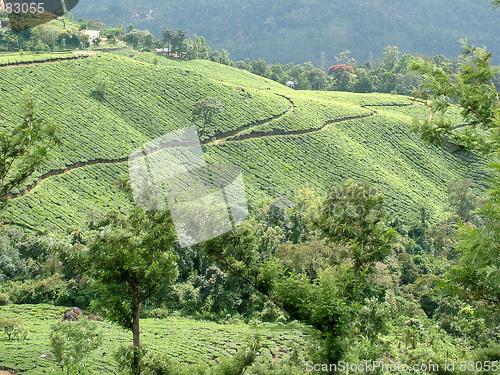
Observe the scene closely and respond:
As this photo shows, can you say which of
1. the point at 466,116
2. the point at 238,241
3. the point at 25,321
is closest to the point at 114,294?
the point at 238,241

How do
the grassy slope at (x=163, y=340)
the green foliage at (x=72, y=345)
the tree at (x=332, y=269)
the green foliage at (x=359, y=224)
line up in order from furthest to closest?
1. the grassy slope at (x=163, y=340)
2. the green foliage at (x=72, y=345)
3. the green foliage at (x=359, y=224)
4. the tree at (x=332, y=269)

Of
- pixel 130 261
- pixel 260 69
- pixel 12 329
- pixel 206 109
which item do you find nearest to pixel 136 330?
pixel 130 261

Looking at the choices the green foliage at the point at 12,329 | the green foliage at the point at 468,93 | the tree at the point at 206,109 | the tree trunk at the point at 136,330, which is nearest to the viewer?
the green foliage at the point at 468,93

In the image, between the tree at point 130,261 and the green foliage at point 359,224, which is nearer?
the tree at point 130,261

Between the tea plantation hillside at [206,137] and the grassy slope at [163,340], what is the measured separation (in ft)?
39.9

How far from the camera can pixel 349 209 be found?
12.1 m

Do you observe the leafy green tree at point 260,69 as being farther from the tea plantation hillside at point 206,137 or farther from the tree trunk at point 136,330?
the tree trunk at point 136,330

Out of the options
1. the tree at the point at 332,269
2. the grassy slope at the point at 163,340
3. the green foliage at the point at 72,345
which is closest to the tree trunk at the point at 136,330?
the tree at the point at 332,269

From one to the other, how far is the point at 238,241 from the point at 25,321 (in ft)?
64.8

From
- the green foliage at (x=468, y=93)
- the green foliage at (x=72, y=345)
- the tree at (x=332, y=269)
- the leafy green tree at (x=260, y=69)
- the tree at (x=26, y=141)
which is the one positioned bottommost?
the leafy green tree at (x=260, y=69)

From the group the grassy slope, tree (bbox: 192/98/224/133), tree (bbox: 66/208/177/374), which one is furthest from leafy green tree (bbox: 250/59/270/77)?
tree (bbox: 66/208/177/374)

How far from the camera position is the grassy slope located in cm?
1742

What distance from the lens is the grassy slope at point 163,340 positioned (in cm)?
1742

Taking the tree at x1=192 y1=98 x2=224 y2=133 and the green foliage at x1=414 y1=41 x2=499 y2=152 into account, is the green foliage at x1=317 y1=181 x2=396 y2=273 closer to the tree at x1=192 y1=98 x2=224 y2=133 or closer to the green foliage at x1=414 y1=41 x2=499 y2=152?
the green foliage at x1=414 y1=41 x2=499 y2=152
